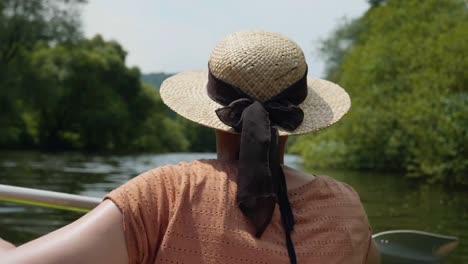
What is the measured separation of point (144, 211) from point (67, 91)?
45324 mm

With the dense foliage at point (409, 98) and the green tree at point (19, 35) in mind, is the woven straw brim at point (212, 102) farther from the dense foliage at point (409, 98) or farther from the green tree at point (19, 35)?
the green tree at point (19, 35)

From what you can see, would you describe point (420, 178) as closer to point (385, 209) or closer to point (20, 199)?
point (385, 209)

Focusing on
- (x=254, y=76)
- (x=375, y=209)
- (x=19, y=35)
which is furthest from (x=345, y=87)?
(x=254, y=76)

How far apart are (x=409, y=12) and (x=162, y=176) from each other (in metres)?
33.1

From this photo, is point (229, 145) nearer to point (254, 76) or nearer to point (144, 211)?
point (254, 76)

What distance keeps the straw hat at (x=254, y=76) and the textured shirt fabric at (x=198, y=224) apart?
A: 5.2 inches

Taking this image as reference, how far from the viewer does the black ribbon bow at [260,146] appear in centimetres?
149

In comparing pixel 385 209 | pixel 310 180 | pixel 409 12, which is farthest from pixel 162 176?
pixel 409 12

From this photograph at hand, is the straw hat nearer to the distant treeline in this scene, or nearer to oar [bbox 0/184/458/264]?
oar [bbox 0/184/458/264]

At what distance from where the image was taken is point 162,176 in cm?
148

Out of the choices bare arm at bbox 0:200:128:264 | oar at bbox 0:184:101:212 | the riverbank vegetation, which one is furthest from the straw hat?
the riverbank vegetation

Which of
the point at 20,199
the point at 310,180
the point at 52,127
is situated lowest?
the point at 52,127

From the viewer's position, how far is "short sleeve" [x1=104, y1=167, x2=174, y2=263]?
4.63 ft

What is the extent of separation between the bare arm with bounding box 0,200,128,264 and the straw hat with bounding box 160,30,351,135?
1.00ft
